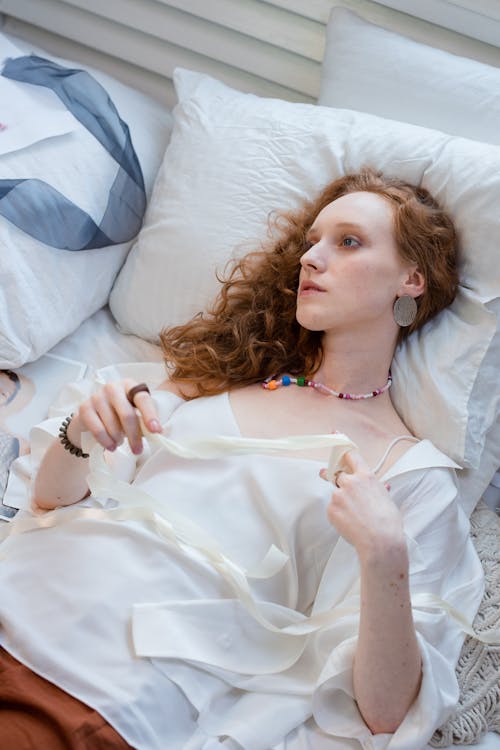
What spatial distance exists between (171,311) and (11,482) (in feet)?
1.55

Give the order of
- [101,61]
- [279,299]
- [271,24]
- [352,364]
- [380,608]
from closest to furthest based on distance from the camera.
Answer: [380,608]
[352,364]
[279,299]
[271,24]
[101,61]

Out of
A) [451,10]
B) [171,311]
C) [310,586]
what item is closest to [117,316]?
[171,311]

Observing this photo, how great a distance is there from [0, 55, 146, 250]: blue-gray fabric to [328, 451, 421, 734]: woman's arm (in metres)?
0.79

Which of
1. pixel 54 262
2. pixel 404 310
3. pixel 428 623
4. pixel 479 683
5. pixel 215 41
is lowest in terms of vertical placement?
pixel 479 683

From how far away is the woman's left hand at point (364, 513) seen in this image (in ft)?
3.61

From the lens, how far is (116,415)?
3.83 ft

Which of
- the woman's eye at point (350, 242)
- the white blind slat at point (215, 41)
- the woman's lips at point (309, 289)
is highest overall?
the white blind slat at point (215, 41)

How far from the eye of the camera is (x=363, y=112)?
71.1 inches

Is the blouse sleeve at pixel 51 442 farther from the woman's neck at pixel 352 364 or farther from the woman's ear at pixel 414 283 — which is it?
the woman's ear at pixel 414 283

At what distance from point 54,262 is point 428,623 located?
918mm

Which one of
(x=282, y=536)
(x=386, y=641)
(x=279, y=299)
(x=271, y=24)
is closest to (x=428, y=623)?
(x=386, y=641)

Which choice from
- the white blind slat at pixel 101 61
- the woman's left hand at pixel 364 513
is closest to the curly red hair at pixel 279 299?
the woman's left hand at pixel 364 513

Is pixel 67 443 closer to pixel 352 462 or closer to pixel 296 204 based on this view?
pixel 352 462

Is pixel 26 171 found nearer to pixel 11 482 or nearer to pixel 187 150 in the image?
pixel 187 150
